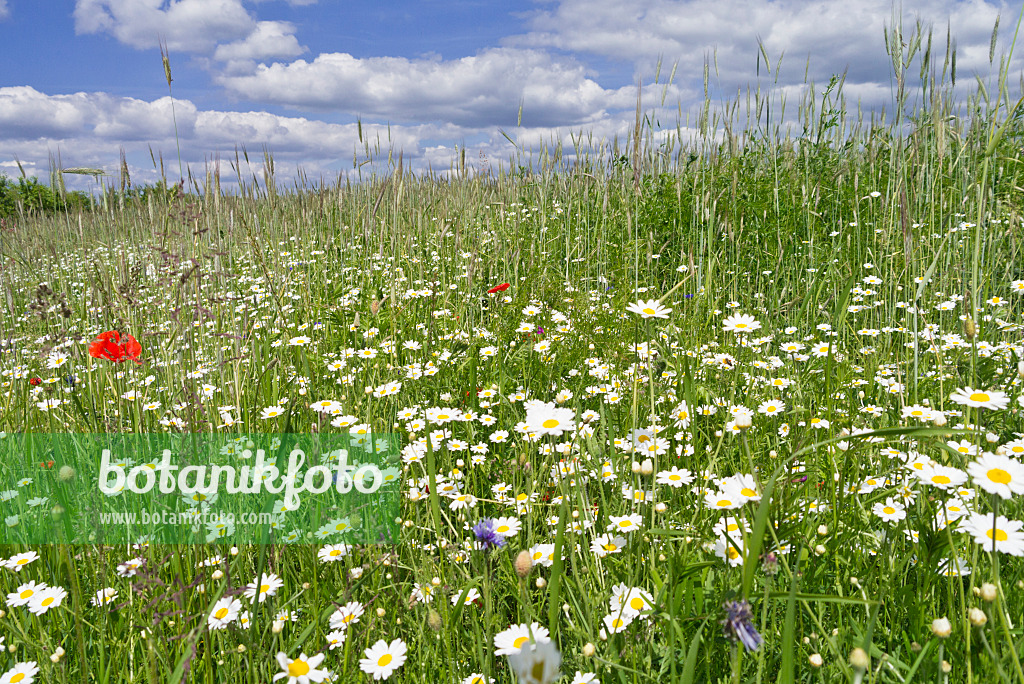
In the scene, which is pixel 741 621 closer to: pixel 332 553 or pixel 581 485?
pixel 581 485

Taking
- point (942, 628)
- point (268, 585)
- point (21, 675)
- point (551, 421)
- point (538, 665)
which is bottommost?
point (21, 675)

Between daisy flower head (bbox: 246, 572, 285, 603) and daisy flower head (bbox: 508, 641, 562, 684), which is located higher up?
daisy flower head (bbox: 508, 641, 562, 684)

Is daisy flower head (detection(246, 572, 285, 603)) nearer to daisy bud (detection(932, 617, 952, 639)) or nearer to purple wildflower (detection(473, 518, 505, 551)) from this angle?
purple wildflower (detection(473, 518, 505, 551))

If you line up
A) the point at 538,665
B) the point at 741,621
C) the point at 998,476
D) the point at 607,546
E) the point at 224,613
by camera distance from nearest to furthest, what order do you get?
the point at 538,665 → the point at 741,621 → the point at 998,476 → the point at 224,613 → the point at 607,546

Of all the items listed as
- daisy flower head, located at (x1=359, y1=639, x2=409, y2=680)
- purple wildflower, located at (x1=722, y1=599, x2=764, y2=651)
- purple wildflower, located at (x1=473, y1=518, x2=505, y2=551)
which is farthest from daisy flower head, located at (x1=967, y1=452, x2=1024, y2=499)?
daisy flower head, located at (x1=359, y1=639, x2=409, y2=680)

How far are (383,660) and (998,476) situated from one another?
1.05m

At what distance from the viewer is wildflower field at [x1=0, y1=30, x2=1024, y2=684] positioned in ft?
3.33

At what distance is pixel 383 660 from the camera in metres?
1.05

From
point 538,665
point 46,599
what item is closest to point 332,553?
point 46,599

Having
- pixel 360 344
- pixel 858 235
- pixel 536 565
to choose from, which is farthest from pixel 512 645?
pixel 858 235

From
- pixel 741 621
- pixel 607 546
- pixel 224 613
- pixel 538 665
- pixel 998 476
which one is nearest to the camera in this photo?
pixel 538 665

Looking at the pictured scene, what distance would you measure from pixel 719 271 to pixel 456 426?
2.60 meters

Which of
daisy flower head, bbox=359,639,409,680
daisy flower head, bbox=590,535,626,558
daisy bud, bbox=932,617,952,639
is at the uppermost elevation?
daisy bud, bbox=932,617,952,639

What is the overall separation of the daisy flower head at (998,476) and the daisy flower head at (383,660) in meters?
0.97
